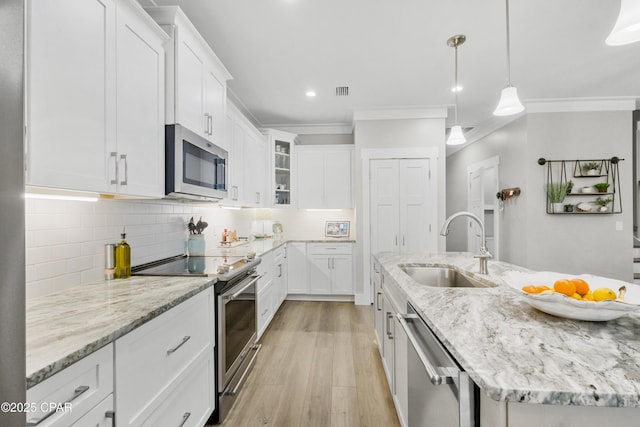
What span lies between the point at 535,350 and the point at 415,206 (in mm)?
3540

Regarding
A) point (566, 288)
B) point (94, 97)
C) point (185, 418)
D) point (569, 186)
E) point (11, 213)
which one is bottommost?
point (185, 418)

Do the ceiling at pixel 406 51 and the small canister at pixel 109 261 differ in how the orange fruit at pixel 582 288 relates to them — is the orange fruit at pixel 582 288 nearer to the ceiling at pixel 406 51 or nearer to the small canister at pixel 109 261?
the ceiling at pixel 406 51

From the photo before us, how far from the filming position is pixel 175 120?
1.79 metres

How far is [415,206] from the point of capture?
4.23 metres

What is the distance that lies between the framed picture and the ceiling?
1.81m

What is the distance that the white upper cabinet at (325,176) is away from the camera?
4648 millimetres

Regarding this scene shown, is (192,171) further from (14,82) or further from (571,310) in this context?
(571,310)

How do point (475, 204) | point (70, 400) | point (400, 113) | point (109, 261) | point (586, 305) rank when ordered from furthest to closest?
1. point (475, 204)
2. point (400, 113)
3. point (109, 261)
4. point (586, 305)
5. point (70, 400)

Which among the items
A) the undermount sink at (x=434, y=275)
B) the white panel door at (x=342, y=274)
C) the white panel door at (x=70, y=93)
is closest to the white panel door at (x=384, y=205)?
the white panel door at (x=342, y=274)

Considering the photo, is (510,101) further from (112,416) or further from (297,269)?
(297,269)

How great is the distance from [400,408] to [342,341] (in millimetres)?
1364

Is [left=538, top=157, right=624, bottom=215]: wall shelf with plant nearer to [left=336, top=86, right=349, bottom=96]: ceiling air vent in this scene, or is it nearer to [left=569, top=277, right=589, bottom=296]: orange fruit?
[left=336, top=86, right=349, bottom=96]: ceiling air vent

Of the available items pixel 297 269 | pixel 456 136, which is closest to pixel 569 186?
pixel 456 136

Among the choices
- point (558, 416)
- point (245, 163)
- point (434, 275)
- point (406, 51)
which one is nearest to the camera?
point (558, 416)
